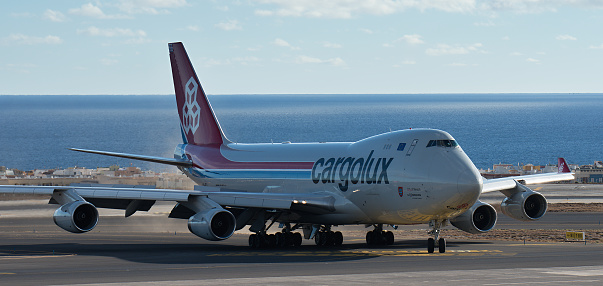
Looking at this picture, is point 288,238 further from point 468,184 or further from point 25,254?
point 25,254

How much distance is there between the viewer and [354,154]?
3969 cm

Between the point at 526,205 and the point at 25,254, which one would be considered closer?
the point at 25,254

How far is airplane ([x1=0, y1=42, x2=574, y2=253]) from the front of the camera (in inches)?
1391

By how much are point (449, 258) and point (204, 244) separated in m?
15.1

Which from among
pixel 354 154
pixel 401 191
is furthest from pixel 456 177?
pixel 354 154

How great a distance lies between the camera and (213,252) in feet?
126

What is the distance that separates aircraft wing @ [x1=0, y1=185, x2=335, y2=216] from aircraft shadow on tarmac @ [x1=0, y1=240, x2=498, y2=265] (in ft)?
6.72

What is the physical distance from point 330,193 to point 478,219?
723cm

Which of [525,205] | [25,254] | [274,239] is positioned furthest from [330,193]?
[25,254]

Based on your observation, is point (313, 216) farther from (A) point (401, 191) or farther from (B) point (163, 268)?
(B) point (163, 268)

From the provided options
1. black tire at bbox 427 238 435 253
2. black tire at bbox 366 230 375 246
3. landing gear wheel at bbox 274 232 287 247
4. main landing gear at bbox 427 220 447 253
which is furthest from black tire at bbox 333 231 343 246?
black tire at bbox 427 238 435 253

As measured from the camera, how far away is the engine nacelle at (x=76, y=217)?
39.0 metres

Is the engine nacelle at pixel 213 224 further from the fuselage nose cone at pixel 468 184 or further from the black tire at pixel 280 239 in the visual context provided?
the fuselage nose cone at pixel 468 184

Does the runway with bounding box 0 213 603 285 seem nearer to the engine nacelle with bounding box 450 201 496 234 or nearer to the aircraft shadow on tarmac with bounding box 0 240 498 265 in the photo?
the aircraft shadow on tarmac with bounding box 0 240 498 265
